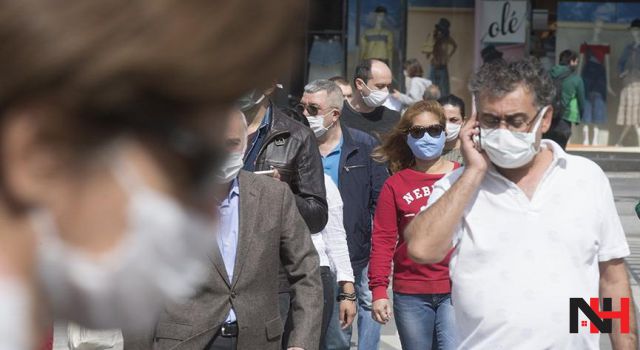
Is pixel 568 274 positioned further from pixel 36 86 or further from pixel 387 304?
pixel 36 86

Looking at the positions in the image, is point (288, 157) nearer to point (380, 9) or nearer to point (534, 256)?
point (534, 256)

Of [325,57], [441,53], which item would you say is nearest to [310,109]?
[325,57]

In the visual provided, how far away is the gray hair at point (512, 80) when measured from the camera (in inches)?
190

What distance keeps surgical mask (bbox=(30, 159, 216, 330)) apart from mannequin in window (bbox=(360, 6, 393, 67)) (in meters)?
23.4

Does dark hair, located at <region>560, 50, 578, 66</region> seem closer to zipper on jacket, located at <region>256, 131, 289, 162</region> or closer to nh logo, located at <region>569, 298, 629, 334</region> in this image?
zipper on jacket, located at <region>256, 131, 289, 162</region>

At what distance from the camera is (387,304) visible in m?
6.90

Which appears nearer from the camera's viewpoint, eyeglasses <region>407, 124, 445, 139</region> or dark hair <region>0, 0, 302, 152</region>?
dark hair <region>0, 0, 302, 152</region>

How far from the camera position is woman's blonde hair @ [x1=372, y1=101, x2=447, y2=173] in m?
7.40

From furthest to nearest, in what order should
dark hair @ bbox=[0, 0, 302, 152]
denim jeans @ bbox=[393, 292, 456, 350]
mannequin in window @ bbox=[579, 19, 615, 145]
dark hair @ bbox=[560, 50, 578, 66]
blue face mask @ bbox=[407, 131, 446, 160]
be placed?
mannequin in window @ bbox=[579, 19, 615, 145]
dark hair @ bbox=[560, 50, 578, 66]
blue face mask @ bbox=[407, 131, 446, 160]
denim jeans @ bbox=[393, 292, 456, 350]
dark hair @ bbox=[0, 0, 302, 152]

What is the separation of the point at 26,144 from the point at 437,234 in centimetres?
354

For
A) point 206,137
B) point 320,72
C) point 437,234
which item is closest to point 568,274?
point 437,234

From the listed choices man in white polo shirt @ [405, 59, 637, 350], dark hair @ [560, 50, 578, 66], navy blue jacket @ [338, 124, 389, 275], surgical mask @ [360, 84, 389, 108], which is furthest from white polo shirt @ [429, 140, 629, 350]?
dark hair @ [560, 50, 578, 66]

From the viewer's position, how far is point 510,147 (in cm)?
463

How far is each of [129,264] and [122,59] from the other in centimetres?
20
